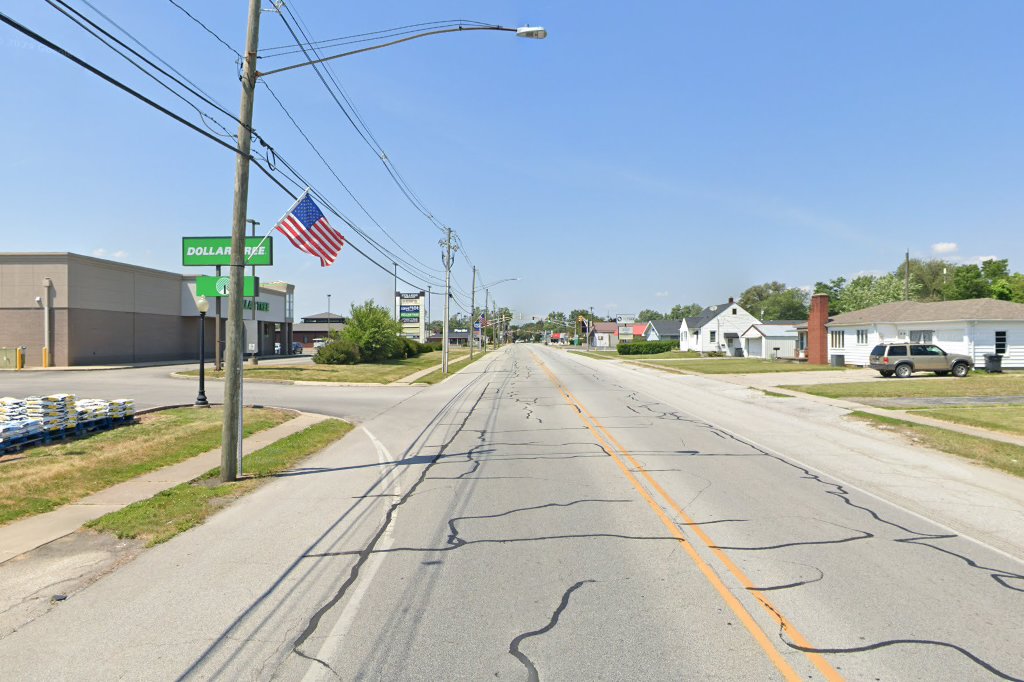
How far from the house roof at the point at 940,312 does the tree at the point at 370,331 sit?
32.2m

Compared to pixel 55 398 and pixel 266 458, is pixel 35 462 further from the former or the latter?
pixel 266 458

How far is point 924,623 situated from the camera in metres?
4.96

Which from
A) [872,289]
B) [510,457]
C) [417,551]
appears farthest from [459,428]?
[872,289]

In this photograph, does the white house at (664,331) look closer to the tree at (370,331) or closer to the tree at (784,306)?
the tree at (784,306)

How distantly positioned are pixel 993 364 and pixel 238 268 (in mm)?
37508

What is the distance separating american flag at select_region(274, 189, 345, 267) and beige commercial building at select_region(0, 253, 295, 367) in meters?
18.8

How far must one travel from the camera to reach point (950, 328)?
36125 millimetres

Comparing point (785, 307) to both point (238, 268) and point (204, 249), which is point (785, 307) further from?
point (238, 268)

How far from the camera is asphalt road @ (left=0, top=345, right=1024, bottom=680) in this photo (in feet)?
Result: 14.4

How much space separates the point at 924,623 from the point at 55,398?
15.9 meters

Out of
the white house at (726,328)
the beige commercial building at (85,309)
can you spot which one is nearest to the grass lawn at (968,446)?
the beige commercial building at (85,309)

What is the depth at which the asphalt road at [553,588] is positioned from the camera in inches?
173

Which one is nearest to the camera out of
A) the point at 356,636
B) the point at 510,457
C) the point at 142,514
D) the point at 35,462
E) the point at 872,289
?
the point at 356,636

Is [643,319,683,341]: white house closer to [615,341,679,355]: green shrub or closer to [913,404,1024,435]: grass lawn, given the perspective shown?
[615,341,679,355]: green shrub
